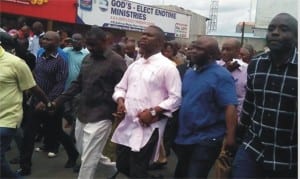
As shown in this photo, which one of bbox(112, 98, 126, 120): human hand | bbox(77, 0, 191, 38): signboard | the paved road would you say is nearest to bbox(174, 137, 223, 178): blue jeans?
bbox(112, 98, 126, 120): human hand

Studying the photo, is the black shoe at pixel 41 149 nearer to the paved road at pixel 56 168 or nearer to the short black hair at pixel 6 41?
the paved road at pixel 56 168

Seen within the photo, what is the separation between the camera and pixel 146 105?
13.3 feet

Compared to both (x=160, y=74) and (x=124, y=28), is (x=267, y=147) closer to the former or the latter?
(x=160, y=74)

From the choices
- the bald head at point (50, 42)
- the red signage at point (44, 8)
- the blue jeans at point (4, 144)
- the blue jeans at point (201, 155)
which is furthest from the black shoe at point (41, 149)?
the red signage at point (44, 8)

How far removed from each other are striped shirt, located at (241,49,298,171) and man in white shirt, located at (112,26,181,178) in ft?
2.88

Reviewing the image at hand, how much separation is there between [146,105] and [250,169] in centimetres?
107

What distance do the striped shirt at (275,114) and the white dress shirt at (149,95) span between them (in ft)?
2.79

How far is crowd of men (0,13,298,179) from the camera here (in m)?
3.16

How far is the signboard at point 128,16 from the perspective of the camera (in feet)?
69.9

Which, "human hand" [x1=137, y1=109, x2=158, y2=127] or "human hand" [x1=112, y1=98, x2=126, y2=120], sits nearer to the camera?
"human hand" [x1=137, y1=109, x2=158, y2=127]

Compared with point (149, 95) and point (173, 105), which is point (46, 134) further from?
point (173, 105)

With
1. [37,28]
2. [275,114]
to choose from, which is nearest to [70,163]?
Answer: [275,114]

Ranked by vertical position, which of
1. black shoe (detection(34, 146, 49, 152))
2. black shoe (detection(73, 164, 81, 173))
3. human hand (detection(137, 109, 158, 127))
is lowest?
black shoe (detection(34, 146, 49, 152))

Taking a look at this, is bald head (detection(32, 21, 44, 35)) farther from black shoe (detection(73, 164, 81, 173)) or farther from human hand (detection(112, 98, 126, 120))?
human hand (detection(112, 98, 126, 120))
